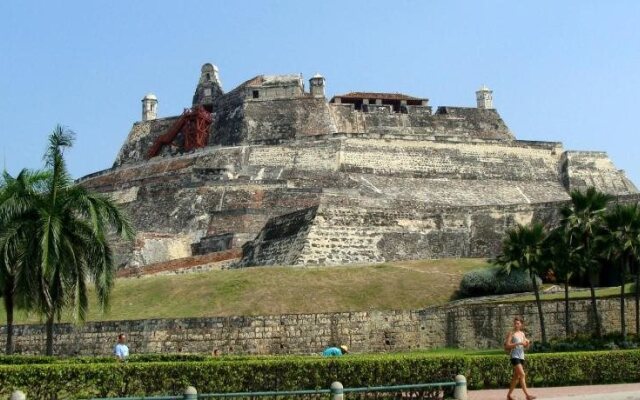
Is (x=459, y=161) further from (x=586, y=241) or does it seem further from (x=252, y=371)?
(x=252, y=371)

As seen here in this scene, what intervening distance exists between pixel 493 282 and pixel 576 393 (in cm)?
1508

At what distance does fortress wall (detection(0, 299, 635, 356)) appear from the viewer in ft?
93.0

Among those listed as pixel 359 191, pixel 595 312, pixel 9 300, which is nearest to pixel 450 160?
pixel 359 191

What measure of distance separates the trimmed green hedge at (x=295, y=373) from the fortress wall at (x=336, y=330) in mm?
8038

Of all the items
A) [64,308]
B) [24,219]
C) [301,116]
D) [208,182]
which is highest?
[301,116]

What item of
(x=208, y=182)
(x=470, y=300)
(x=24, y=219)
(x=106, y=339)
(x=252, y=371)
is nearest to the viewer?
(x=252, y=371)

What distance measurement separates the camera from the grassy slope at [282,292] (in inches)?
1238

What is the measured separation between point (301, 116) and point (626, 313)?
37622mm

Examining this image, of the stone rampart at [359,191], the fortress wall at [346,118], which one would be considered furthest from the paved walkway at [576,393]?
the fortress wall at [346,118]

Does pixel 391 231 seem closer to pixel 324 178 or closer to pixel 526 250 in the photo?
pixel 324 178

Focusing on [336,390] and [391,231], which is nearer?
[336,390]

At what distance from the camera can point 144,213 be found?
5316 cm

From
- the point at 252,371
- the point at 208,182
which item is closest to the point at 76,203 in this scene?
the point at 252,371

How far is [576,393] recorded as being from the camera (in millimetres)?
17578
